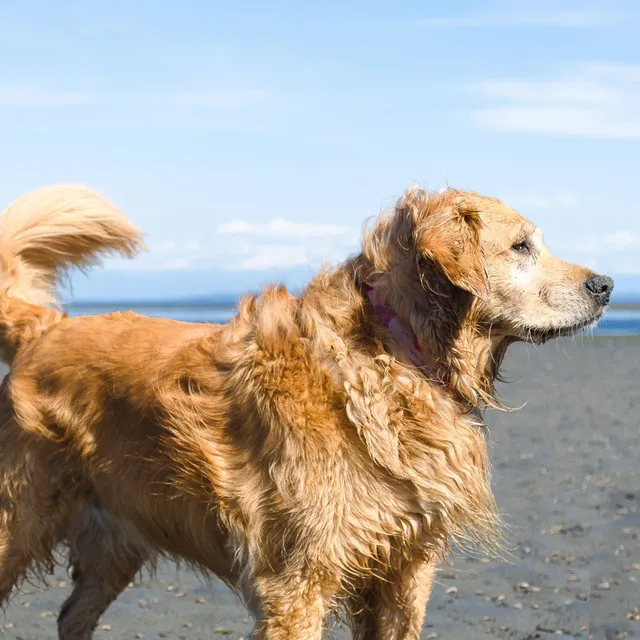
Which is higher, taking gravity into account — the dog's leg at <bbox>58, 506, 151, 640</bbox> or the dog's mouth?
the dog's mouth

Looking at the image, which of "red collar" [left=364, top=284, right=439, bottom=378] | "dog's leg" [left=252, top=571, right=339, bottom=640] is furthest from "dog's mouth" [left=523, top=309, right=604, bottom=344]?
"dog's leg" [left=252, top=571, right=339, bottom=640]

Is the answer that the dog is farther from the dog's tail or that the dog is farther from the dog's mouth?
the dog's tail

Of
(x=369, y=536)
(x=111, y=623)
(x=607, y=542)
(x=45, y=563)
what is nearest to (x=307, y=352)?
(x=369, y=536)

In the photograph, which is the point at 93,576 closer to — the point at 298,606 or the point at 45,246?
the point at 298,606

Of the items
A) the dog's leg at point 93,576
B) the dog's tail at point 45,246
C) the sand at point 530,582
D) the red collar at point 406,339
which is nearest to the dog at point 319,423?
the red collar at point 406,339

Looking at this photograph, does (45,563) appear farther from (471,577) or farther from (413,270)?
(471,577)

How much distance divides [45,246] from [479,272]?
9.27 feet

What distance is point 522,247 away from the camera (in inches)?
180

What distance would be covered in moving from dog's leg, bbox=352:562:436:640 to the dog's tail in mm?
2303

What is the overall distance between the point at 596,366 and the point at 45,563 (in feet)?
53.7

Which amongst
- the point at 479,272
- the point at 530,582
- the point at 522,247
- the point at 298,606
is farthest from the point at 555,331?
the point at 530,582

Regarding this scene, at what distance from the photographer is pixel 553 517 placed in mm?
8266

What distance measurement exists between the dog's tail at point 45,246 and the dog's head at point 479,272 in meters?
2.07

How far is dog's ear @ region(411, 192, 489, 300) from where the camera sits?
4281 mm
